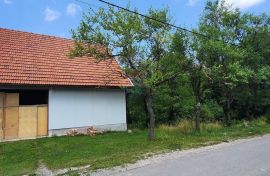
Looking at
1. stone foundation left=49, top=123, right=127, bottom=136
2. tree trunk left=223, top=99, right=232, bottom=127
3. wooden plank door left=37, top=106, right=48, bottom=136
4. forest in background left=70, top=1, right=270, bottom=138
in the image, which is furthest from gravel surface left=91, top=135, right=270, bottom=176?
tree trunk left=223, top=99, right=232, bottom=127

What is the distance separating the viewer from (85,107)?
19.5 meters

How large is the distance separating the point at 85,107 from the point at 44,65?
128 inches

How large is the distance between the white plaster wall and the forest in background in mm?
1972

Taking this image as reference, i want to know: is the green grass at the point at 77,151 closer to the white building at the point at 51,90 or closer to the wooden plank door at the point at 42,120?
the wooden plank door at the point at 42,120

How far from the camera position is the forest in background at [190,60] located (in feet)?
48.3

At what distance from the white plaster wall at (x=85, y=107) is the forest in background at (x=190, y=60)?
197 cm

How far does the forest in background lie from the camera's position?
1471 cm

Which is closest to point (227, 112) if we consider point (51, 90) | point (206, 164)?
point (51, 90)

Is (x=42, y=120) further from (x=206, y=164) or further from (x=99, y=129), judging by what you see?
(x=206, y=164)

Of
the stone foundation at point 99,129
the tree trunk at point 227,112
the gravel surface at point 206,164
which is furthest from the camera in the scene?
the tree trunk at point 227,112

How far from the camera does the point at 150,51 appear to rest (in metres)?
15.3

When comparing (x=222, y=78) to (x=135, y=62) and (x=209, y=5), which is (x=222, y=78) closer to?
(x=135, y=62)

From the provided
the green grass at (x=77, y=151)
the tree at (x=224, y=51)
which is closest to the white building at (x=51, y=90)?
the green grass at (x=77, y=151)

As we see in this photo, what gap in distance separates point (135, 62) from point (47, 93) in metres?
5.79
